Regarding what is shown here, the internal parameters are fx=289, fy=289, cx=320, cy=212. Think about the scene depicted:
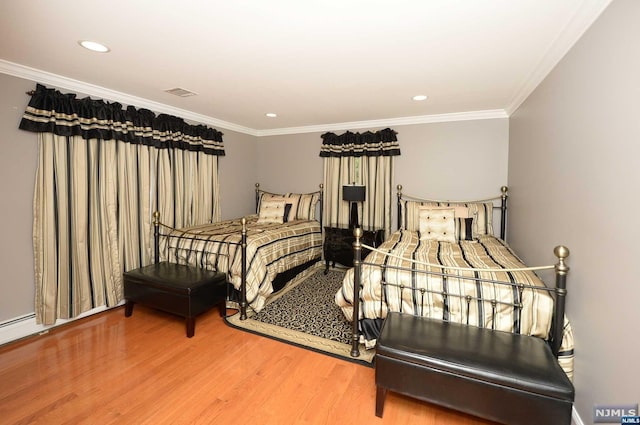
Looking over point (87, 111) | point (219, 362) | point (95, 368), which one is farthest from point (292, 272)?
point (87, 111)

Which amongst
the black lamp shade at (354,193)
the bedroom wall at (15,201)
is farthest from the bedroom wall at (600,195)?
the bedroom wall at (15,201)

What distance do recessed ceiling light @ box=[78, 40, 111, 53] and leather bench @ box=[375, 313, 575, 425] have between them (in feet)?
8.93

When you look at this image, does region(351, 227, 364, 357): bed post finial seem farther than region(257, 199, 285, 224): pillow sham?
No

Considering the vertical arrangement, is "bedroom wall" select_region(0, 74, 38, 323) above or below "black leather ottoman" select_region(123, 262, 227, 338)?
above

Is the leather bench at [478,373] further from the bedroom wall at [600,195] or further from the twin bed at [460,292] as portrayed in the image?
the bedroom wall at [600,195]

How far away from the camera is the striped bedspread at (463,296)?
1850 millimetres

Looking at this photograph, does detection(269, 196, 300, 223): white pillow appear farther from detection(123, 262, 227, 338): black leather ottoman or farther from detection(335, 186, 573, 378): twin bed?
detection(335, 186, 573, 378): twin bed

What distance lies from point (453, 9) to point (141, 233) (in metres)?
3.58

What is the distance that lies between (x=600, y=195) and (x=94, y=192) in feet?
13.0

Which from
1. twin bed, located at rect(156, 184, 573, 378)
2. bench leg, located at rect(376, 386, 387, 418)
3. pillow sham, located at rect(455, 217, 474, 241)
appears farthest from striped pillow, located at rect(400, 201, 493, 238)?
bench leg, located at rect(376, 386, 387, 418)

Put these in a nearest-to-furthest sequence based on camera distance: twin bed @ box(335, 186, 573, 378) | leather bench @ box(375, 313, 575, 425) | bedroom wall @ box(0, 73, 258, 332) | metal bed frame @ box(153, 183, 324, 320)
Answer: leather bench @ box(375, 313, 575, 425) < twin bed @ box(335, 186, 573, 378) < bedroom wall @ box(0, 73, 258, 332) < metal bed frame @ box(153, 183, 324, 320)

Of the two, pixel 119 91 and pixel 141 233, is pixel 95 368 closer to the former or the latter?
pixel 141 233

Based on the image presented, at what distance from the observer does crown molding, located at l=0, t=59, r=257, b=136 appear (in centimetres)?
238

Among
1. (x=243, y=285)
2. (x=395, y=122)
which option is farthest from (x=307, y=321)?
(x=395, y=122)
